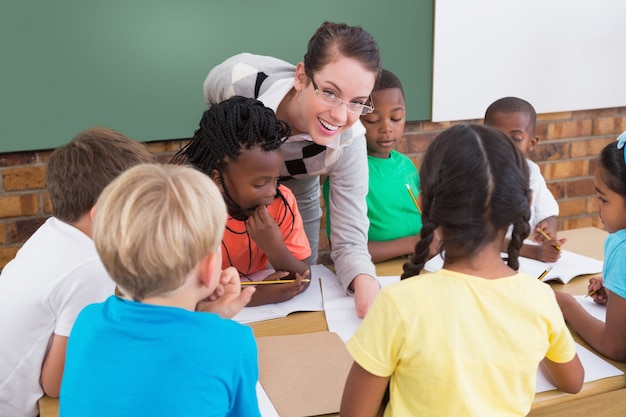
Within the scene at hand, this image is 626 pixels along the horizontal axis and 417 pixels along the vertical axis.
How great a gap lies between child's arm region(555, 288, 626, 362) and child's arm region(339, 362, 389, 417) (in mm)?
576

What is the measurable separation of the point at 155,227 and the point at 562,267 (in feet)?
4.36

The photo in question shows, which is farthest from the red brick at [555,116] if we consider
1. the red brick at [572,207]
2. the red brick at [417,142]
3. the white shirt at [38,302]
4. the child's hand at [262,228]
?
the white shirt at [38,302]

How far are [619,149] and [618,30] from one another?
2.16m

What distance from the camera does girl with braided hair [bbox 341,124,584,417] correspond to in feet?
3.07

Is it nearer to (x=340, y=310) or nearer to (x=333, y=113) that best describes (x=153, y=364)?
(x=340, y=310)

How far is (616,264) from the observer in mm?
1273

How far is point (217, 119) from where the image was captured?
1539mm

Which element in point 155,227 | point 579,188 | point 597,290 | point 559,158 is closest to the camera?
point 155,227

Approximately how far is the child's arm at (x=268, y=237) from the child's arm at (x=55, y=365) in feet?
1.85

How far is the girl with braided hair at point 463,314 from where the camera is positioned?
936mm

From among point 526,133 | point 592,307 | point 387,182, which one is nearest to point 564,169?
point 526,133

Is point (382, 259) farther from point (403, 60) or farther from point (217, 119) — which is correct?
point (403, 60)

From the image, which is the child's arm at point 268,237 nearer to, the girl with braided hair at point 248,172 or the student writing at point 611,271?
the girl with braided hair at point 248,172

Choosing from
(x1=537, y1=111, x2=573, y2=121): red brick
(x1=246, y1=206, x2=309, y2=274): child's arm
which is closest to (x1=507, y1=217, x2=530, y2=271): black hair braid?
(x1=246, y1=206, x2=309, y2=274): child's arm
